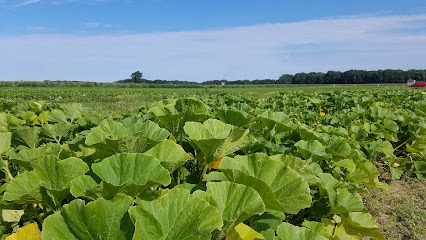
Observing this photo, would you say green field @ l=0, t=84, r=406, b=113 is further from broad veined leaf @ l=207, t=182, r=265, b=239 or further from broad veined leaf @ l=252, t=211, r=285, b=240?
broad veined leaf @ l=207, t=182, r=265, b=239

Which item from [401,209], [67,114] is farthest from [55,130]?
[401,209]

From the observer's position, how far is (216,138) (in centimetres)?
127

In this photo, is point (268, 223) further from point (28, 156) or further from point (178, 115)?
point (28, 156)

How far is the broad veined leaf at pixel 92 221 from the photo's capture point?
770 mm

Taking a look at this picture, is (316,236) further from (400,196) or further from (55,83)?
(55,83)

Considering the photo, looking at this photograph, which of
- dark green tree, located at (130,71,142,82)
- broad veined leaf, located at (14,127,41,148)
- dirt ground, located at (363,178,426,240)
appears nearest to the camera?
broad veined leaf, located at (14,127,41,148)

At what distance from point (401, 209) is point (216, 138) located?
3.06 metres

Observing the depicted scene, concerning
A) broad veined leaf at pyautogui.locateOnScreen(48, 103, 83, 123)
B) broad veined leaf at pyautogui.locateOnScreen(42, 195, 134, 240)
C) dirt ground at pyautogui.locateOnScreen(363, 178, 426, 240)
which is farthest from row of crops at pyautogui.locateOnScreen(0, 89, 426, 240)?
dirt ground at pyautogui.locateOnScreen(363, 178, 426, 240)

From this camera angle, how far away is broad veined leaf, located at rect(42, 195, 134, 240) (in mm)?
770

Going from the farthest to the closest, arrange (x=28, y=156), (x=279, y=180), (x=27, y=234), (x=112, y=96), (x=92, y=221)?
1. (x=112, y=96)
2. (x=28, y=156)
3. (x=279, y=180)
4. (x=27, y=234)
5. (x=92, y=221)

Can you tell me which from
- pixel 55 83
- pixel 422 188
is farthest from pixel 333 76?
pixel 422 188

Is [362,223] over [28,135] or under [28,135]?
under

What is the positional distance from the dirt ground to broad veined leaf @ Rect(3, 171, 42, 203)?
271 centimetres

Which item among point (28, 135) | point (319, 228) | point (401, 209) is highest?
point (28, 135)
